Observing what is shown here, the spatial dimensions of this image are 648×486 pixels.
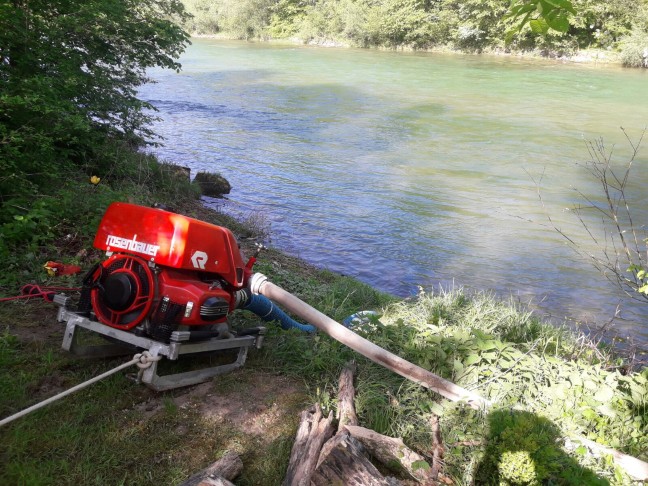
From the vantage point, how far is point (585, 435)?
312cm

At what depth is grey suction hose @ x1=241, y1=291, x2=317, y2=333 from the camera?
13.0 feet

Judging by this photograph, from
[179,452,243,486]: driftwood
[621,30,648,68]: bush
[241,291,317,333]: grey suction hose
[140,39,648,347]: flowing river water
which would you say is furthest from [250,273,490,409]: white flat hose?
[621,30,648,68]: bush

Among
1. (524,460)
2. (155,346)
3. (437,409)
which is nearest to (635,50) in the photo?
(437,409)

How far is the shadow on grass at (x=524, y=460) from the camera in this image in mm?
2588

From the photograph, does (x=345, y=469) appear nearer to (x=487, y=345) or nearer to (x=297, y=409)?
(x=297, y=409)

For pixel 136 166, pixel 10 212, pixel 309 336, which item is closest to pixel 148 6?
pixel 136 166

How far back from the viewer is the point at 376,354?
352 cm

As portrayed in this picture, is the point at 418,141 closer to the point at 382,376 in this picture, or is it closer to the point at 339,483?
the point at 382,376

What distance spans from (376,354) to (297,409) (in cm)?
59

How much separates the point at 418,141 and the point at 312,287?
1119cm

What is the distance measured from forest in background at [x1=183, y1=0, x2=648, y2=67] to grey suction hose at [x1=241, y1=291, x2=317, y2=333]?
25849 millimetres

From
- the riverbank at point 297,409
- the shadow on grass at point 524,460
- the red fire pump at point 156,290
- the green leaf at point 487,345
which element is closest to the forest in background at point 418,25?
the green leaf at point 487,345

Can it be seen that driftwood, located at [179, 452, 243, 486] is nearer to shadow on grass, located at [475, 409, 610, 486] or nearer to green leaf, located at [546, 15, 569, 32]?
shadow on grass, located at [475, 409, 610, 486]

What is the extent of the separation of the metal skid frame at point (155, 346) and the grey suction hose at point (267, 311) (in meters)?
0.25
